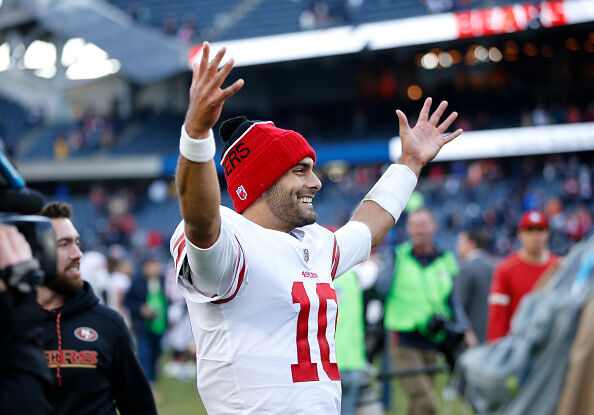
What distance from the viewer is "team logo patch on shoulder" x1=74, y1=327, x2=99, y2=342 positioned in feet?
10.9

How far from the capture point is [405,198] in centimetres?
354

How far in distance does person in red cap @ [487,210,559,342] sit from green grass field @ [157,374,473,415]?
1401 millimetres

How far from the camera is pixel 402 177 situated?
139 inches

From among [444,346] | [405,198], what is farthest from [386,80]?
[405,198]

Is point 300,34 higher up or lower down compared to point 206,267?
higher up

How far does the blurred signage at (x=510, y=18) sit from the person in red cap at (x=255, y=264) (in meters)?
20.5

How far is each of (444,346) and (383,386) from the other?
247cm

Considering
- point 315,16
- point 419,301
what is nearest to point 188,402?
point 419,301

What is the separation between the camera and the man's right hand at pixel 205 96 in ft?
7.66

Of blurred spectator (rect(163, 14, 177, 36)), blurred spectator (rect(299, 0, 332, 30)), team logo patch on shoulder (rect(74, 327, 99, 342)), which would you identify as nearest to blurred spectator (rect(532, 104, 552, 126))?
blurred spectator (rect(299, 0, 332, 30))

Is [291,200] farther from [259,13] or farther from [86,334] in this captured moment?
[259,13]

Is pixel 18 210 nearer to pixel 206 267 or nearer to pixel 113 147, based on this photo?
pixel 206 267

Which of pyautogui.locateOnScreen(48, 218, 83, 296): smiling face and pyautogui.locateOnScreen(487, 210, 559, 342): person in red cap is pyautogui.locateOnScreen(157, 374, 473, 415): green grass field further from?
pyautogui.locateOnScreen(48, 218, 83, 296): smiling face

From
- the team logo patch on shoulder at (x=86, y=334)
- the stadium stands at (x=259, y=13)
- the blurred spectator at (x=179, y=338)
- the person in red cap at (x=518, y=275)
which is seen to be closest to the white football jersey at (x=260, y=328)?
the team logo patch on shoulder at (x=86, y=334)
